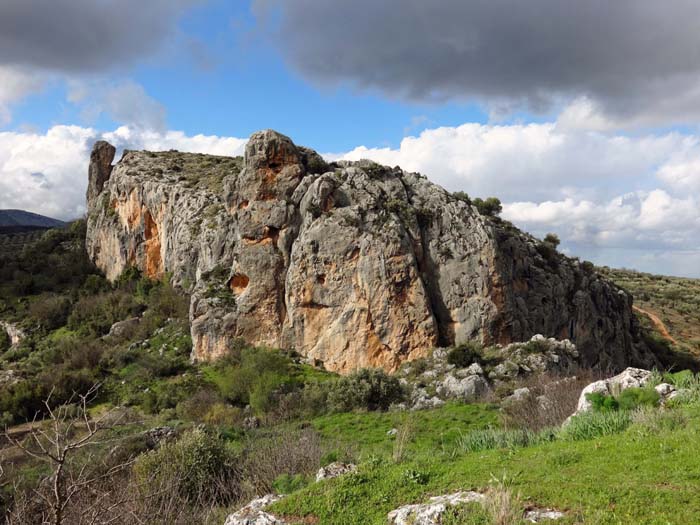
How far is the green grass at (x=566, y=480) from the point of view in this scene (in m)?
5.70

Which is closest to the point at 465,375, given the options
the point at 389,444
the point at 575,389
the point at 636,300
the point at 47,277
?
Result: the point at 575,389

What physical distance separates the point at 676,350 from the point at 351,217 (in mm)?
35994

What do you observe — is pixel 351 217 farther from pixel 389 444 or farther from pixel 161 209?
pixel 161 209

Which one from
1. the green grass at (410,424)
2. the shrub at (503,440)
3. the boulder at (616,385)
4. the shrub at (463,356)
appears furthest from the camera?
the shrub at (463,356)

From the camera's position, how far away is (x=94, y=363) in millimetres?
31516

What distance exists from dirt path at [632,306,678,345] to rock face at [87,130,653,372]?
1752cm

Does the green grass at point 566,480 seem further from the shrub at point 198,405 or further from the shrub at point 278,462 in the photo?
the shrub at point 198,405

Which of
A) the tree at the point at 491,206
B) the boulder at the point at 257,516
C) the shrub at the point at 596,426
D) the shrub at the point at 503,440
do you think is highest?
the tree at the point at 491,206

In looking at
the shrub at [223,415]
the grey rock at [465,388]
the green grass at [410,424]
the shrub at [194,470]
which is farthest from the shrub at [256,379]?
the shrub at [194,470]

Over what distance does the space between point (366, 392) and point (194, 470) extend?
1020 centimetres

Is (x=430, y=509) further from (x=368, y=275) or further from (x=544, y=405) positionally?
(x=368, y=275)

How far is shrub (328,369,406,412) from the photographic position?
20.7 metres

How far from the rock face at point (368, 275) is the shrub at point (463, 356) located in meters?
1.71

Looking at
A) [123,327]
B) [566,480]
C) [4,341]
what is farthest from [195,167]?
[566,480]
